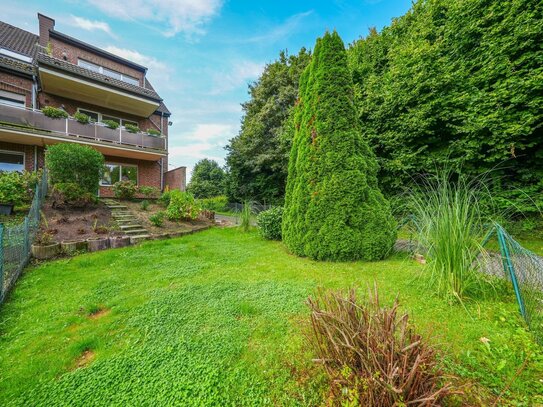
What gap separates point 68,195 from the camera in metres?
6.62

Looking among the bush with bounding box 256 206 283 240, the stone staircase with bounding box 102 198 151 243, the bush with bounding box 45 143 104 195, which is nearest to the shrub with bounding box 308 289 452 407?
the bush with bounding box 256 206 283 240

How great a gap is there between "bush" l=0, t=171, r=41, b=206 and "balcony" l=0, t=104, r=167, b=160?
2.74 m

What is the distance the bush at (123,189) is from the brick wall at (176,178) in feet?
9.77

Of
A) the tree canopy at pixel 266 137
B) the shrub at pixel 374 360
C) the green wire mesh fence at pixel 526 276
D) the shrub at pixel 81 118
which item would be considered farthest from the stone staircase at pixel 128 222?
the tree canopy at pixel 266 137

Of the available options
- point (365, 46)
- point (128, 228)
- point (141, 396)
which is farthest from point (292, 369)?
point (365, 46)

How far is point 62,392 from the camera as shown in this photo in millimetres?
1519

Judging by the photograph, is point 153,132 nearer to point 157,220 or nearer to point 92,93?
point 92,93

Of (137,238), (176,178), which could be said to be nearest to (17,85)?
(176,178)

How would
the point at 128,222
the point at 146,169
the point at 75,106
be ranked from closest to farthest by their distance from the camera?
the point at 128,222
the point at 75,106
the point at 146,169

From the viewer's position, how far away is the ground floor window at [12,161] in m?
8.87

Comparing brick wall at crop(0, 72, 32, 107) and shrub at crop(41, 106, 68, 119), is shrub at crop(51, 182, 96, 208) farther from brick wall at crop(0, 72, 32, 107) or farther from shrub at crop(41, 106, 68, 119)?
brick wall at crop(0, 72, 32, 107)

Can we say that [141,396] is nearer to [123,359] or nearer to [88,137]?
[123,359]

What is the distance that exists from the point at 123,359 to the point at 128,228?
18.6 feet

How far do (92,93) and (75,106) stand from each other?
1.14 m
